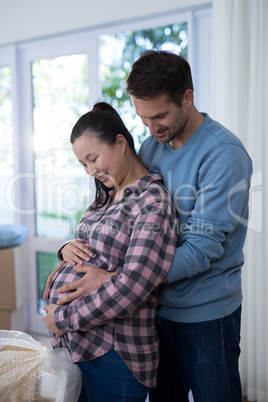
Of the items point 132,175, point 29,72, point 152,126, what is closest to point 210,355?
point 132,175

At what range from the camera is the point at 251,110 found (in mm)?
1943

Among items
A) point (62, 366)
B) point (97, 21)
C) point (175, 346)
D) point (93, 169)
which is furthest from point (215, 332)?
point (97, 21)

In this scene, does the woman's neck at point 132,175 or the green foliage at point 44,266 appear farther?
the green foliage at point 44,266

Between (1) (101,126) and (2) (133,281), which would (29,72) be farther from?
(2) (133,281)

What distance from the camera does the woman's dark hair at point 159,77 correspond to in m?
1.06

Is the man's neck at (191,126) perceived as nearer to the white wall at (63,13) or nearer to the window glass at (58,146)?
the white wall at (63,13)

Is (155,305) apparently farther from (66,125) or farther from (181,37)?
(66,125)

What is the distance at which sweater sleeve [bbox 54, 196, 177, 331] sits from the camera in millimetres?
982

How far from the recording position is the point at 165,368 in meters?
1.29

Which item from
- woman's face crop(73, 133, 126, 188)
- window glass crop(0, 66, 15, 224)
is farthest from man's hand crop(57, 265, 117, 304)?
window glass crop(0, 66, 15, 224)

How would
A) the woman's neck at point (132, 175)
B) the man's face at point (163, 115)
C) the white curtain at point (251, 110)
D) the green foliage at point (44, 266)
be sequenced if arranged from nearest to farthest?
the man's face at point (163, 115), the woman's neck at point (132, 175), the white curtain at point (251, 110), the green foliage at point (44, 266)

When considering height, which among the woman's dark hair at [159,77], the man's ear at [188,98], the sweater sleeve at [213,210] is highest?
the woman's dark hair at [159,77]

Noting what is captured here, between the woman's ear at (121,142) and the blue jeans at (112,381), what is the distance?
1.86ft

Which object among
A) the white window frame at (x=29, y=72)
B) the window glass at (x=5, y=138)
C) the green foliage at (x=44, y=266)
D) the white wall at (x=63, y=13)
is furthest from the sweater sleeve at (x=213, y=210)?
the window glass at (x=5, y=138)
